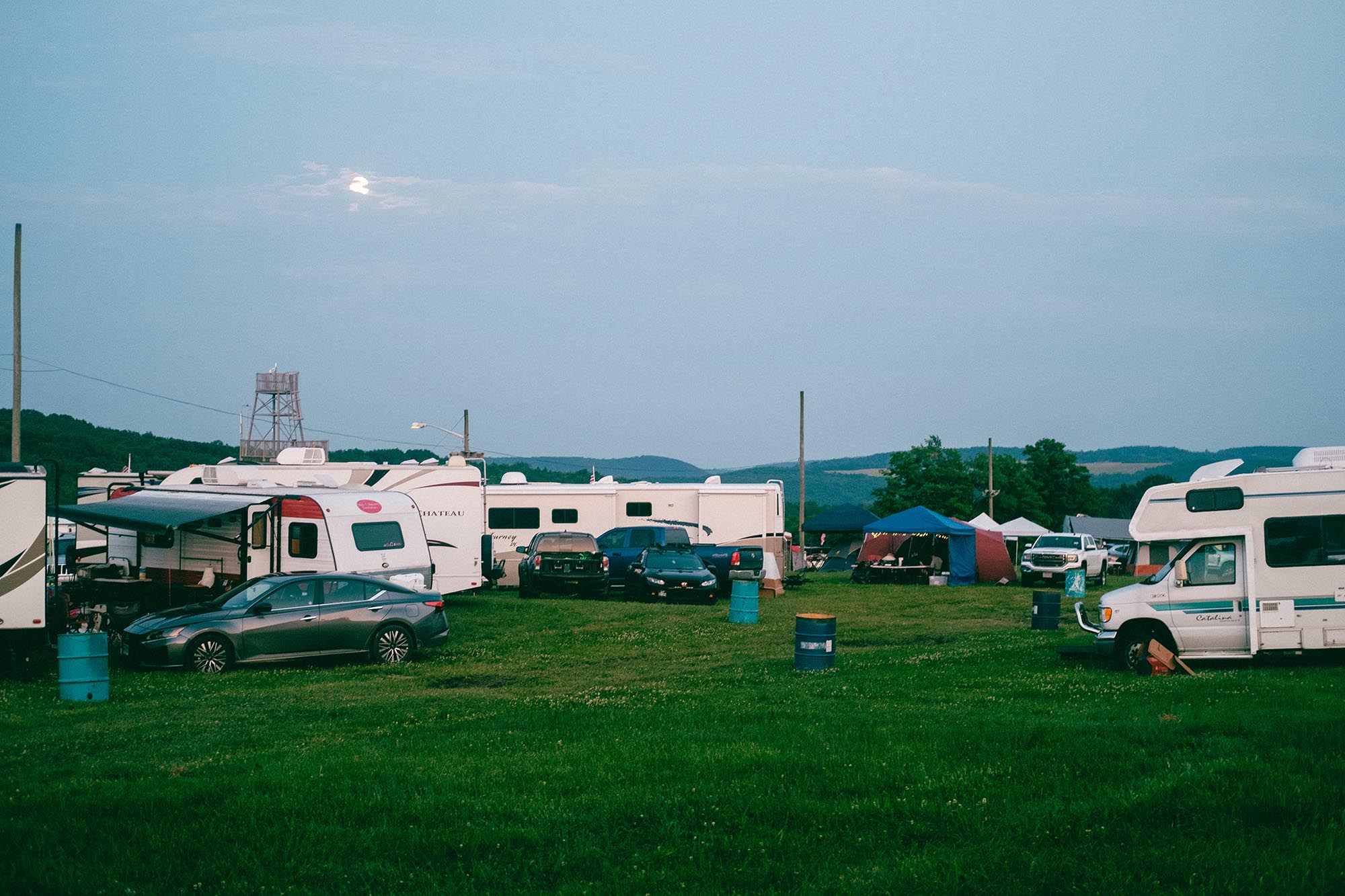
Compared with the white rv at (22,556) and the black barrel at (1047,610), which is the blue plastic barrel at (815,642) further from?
the white rv at (22,556)

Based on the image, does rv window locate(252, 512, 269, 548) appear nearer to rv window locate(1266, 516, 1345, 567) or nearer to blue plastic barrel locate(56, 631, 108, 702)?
blue plastic barrel locate(56, 631, 108, 702)

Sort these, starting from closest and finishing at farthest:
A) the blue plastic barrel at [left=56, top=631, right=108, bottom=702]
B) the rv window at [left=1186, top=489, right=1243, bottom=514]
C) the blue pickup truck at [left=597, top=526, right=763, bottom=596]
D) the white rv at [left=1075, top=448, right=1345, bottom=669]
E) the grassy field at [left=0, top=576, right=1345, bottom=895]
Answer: the grassy field at [left=0, top=576, right=1345, bottom=895], the blue plastic barrel at [left=56, top=631, right=108, bottom=702], the white rv at [left=1075, top=448, right=1345, bottom=669], the rv window at [left=1186, top=489, right=1243, bottom=514], the blue pickup truck at [left=597, top=526, right=763, bottom=596]

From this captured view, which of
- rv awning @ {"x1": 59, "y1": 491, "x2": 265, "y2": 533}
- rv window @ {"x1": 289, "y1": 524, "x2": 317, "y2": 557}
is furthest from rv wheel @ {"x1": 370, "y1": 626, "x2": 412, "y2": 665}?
rv window @ {"x1": 289, "y1": 524, "x2": 317, "y2": 557}

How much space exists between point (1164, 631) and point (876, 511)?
5931 centimetres

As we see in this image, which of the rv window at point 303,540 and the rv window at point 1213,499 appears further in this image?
the rv window at point 303,540

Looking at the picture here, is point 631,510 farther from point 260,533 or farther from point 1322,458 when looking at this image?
point 1322,458

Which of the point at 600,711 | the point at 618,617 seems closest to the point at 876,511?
the point at 618,617

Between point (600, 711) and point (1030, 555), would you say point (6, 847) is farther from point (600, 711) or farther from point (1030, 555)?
point (1030, 555)

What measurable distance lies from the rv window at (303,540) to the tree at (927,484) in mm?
53985

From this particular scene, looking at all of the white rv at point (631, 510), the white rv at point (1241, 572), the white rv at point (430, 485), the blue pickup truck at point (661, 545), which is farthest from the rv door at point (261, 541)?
the white rv at point (1241, 572)

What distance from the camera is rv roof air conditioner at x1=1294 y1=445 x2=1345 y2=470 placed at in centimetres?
1377

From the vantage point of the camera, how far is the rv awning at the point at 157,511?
17.6 metres

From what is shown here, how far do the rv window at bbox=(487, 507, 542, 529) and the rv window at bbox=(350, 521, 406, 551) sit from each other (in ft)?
41.0

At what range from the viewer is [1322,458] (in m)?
13.9
